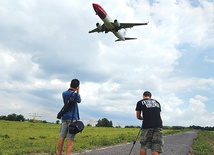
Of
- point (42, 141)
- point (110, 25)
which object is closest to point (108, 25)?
point (110, 25)

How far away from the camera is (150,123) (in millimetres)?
8242

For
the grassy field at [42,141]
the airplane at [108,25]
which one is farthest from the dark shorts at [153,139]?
the airplane at [108,25]

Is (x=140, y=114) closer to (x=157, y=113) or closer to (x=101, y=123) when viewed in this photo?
(x=157, y=113)

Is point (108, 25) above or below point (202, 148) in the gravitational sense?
above

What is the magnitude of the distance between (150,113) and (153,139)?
2.56 feet

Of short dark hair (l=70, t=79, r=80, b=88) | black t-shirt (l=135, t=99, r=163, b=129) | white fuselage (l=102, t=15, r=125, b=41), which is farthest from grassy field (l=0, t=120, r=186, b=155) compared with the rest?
white fuselage (l=102, t=15, r=125, b=41)

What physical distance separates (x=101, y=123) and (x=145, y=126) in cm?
9624

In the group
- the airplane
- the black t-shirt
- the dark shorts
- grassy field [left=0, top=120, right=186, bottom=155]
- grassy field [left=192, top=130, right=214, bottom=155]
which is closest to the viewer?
the black t-shirt

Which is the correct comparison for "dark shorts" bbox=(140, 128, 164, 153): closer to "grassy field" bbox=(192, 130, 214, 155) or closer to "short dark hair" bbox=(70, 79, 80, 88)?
"short dark hair" bbox=(70, 79, 80, 88)

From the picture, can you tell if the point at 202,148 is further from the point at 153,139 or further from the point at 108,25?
the point at 108,25

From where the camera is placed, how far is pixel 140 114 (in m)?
8.44

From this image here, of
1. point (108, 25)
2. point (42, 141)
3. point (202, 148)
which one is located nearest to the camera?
point (202, 148)

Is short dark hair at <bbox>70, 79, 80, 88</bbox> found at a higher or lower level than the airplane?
lower

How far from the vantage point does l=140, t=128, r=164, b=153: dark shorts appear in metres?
8.36
